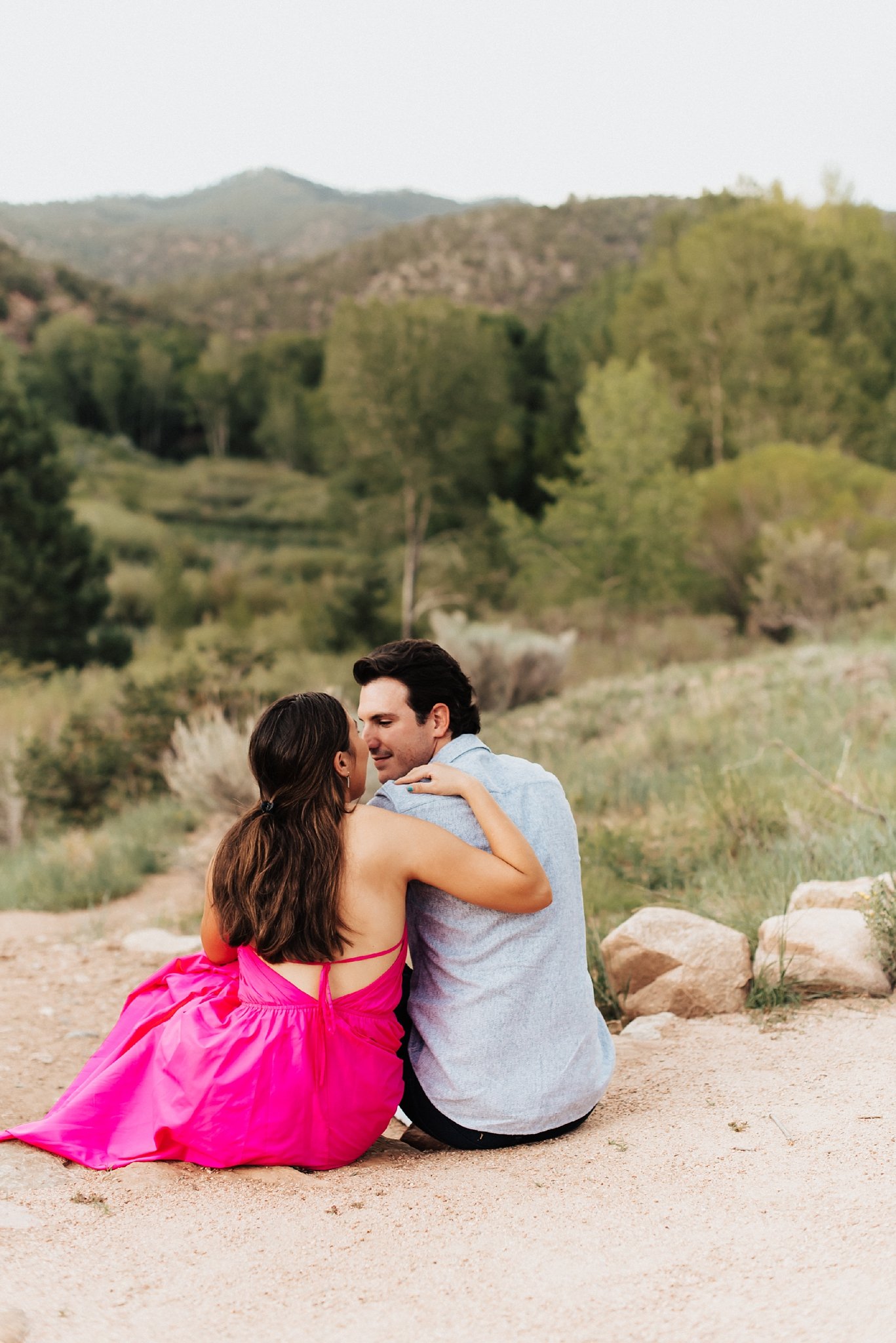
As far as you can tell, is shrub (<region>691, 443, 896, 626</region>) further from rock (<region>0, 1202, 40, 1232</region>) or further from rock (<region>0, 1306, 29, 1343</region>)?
rock (<region>0, 1306, 29, 1343</region>)

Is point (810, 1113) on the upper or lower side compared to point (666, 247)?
lower

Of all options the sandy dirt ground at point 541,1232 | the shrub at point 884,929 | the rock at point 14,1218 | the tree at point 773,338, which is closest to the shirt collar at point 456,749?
the sandy dirt ground at point 541,1232

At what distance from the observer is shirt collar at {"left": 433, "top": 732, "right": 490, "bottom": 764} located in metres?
2.52

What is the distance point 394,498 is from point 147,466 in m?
19.1

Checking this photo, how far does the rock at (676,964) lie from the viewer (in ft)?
11.3

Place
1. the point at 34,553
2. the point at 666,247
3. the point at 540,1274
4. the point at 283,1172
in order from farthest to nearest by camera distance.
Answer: the point at 666,247 → the point at 34,553 → the point at 283,1172 → the point at 540,1274

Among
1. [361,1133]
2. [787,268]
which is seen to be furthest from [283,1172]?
[787,268]

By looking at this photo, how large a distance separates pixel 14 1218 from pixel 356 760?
1.13 m

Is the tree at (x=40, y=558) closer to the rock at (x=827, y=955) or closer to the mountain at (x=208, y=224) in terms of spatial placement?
the rock at (x=827, y=955)

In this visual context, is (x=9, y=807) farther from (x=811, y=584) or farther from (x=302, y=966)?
(x=811, y=584)

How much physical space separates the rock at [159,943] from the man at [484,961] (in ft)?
9.42

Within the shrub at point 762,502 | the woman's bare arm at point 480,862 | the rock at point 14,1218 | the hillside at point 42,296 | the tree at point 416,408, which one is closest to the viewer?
the rock at point 14,1218

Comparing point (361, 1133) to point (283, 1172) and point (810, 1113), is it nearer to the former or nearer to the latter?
point (283, 1172)

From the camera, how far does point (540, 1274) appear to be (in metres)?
1.86
